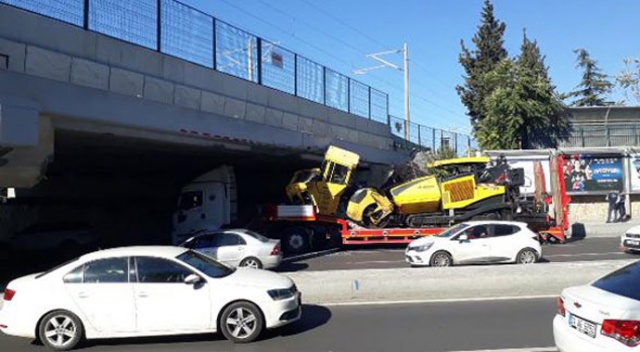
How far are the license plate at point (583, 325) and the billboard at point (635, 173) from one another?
86.3 feet

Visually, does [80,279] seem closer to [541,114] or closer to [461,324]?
[461,324]

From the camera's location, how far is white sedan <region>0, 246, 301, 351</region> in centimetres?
793

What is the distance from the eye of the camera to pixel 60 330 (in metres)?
7.91

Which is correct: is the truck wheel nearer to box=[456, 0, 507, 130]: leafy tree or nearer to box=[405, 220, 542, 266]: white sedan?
box=[405, 220, 542, 266]: white sedan

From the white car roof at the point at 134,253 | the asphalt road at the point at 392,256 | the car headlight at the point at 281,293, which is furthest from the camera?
the asphalt road at the point at 392,256

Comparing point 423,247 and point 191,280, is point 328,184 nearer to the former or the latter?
point 423,247

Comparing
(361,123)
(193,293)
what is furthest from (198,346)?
(361,123)

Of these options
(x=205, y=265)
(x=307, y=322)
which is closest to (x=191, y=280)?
(x=205, y=265)

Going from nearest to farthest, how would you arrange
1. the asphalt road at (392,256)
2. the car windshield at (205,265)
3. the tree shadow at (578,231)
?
the car windshield at (205,265) < the asphalt road at (392,256) < the tree shadow at (578,231)

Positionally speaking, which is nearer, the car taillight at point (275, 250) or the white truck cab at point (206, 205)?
the car taillight at point (275, 250)

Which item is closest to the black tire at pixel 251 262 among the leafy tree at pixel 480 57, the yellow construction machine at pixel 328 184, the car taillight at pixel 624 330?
the yellow construction machine at pixel 328 184

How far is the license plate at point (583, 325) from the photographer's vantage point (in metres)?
5.41

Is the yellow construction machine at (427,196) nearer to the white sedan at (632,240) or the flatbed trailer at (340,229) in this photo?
the flatbed trailer at (340,229)

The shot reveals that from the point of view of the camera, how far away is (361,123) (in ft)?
103
